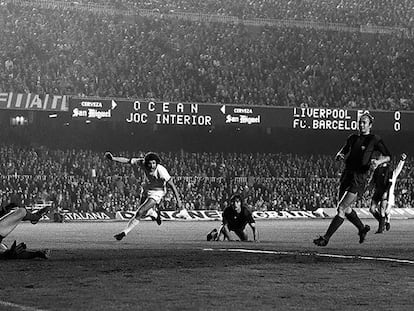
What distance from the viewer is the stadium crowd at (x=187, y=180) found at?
126 feet

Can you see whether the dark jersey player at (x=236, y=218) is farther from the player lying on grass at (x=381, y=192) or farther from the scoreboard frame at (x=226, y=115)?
the scoreboard frame at (x=226, y=115)

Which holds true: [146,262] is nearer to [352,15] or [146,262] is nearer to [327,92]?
[327,92]

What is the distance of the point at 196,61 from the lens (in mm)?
47500

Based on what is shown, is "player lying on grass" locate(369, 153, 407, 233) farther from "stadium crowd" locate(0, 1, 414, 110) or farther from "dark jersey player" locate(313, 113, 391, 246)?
"stadium crowd" locate(0, 1, 414, 110)

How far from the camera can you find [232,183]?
137ft

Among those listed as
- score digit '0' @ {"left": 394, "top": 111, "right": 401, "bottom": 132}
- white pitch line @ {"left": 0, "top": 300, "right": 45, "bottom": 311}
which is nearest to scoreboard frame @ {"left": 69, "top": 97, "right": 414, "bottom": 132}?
score digit '0' @ {"left": 394, "top": 111, "right": 401, "bottom": 132}

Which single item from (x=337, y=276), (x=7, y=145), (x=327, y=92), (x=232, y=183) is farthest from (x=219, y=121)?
(x=337, y=276)

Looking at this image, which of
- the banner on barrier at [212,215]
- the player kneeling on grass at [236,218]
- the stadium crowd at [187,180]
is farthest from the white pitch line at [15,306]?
the stadium crowd at [187,180]

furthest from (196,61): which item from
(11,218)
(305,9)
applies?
(11,218)

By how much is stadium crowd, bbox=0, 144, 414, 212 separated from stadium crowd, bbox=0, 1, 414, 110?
3.09 metres

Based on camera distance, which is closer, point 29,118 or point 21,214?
point 21,214

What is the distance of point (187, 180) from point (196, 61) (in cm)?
883

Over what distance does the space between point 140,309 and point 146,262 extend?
442cm

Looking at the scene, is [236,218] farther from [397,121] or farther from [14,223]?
[397,121]
